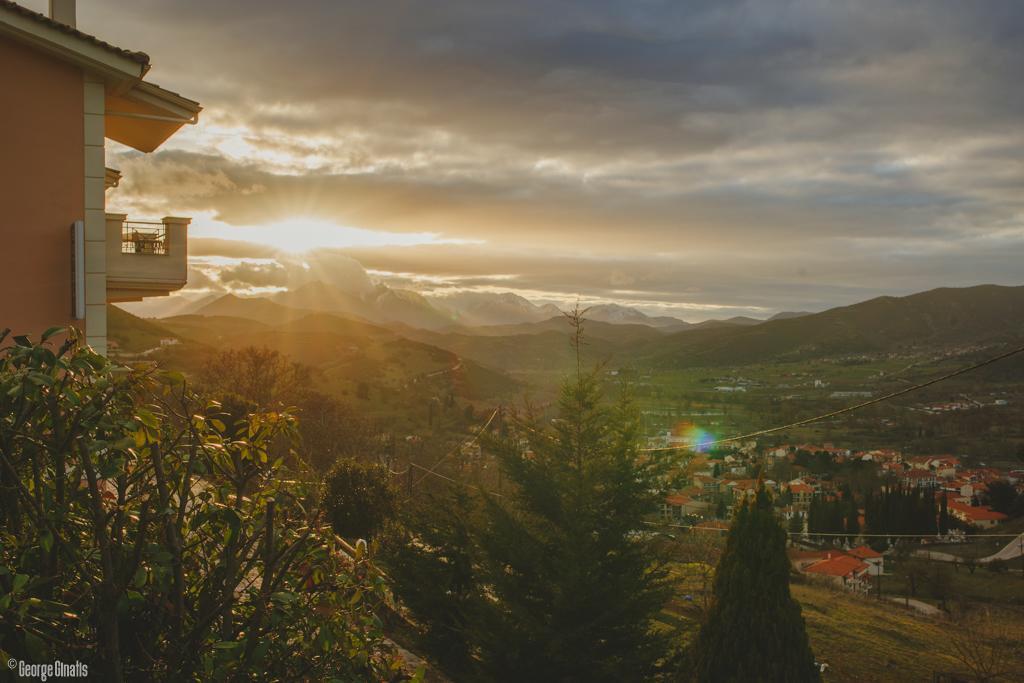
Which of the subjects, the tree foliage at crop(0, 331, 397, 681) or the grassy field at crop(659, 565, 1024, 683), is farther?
the grassy field at crop(659, 565, 1024, 683)

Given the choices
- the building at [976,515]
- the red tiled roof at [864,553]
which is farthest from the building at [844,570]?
the building at [976,515]

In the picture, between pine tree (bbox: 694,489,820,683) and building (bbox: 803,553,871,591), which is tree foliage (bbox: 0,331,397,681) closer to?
pine tree (bbox: 694,489,820,683)

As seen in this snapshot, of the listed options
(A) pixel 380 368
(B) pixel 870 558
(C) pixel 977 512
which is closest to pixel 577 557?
(B) pixel 870 558

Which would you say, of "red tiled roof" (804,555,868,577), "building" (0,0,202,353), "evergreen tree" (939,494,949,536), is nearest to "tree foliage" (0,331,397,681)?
"building" (0,0,202,353)

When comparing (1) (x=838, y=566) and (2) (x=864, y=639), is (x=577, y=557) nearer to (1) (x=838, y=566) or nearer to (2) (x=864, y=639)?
(2) (x=864, y=639)

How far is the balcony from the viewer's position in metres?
8.12

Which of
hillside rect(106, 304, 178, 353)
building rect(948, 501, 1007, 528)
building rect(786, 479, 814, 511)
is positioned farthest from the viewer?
hillside rect(106, 304, 178, 353)

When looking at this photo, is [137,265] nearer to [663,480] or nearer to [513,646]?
[513,646]

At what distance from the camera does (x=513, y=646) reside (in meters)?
8.06

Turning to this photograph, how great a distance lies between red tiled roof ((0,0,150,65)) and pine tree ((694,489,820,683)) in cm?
826

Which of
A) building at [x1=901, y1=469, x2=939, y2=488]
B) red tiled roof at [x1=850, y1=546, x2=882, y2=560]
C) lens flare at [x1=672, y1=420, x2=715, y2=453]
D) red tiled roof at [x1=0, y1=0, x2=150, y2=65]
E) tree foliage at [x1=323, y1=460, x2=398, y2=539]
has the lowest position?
red tiled roof at [x1=850, y1=546, x2=882, y2=560]

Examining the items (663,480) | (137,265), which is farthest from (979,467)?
(137,265)

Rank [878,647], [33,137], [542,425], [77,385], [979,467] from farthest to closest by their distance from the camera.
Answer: [979,467] < [878,647] < [542,425] < [33,137] < [77,385]

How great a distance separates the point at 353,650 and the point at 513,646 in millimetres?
5526
